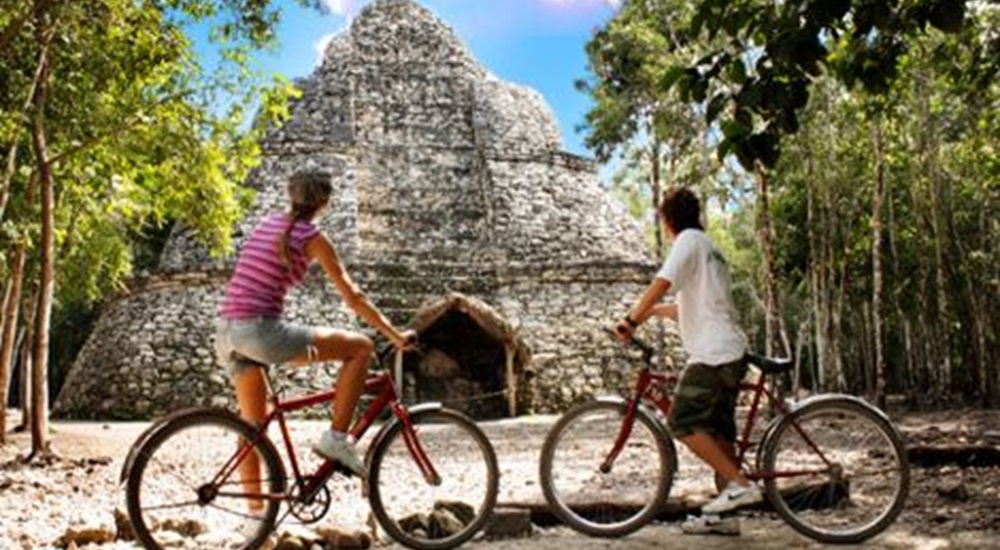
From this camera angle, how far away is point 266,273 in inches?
179

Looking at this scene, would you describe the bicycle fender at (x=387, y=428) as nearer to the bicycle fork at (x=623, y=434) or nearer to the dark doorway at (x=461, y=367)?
the bicycle fork at (x=623, y=434)

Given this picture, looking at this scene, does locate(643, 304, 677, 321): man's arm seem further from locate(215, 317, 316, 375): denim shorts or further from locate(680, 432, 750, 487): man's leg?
locate(215, 317, 316, 375): denim shorts

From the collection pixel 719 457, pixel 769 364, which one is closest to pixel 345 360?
pixel 719 457

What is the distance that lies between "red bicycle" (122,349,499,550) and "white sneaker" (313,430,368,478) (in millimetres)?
60

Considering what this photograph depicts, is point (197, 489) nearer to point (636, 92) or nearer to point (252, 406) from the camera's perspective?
point (252, 406)

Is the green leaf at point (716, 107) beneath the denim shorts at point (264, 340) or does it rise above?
above

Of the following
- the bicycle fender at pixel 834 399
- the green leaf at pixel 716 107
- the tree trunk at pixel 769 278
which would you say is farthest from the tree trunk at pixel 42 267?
the tree trunk at pixel 769 278

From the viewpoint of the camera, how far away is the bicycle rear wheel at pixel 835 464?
188 inches

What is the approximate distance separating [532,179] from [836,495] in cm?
1941

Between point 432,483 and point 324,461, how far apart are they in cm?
59

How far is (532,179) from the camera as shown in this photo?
24.2 m

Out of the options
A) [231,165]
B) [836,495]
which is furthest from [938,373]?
[836,495]

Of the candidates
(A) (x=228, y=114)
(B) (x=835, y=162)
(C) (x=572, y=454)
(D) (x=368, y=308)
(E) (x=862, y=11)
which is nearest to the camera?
(E) (x=862, y=11)

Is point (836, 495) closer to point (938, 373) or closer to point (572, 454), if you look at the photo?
point (572, 454)
